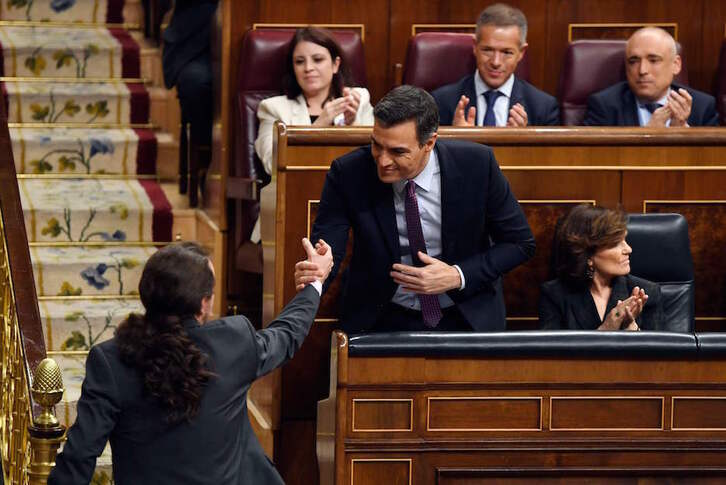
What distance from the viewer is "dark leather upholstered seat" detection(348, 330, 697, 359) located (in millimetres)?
2953

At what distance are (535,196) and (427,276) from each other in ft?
1.92

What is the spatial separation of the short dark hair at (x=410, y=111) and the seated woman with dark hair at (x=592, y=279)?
20.4 inches

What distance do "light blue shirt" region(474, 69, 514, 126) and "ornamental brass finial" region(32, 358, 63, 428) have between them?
1822mm

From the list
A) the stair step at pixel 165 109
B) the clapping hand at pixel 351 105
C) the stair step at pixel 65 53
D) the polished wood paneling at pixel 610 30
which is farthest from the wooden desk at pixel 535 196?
the stair step at pixel 65 53

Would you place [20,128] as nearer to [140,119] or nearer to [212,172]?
[140,119]

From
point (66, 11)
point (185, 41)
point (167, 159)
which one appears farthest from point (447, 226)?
point (66, 11)

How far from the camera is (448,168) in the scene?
130 inches

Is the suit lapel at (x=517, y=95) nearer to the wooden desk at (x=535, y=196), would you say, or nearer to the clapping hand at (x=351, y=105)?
the clapping hand at (x=351, y=105)

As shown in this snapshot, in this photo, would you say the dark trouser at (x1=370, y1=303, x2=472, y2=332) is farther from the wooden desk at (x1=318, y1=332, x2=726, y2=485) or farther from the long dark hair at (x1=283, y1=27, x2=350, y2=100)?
the long dark hair at (x1=283, y1=27, x2=350, y2=100)

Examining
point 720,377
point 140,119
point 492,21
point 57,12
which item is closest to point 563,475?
point 720,377

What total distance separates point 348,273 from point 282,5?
4.82ft

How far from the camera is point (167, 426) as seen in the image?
98.4 inches

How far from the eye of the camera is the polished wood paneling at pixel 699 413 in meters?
3.05

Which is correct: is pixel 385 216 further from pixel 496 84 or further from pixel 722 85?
pixel 722 85
